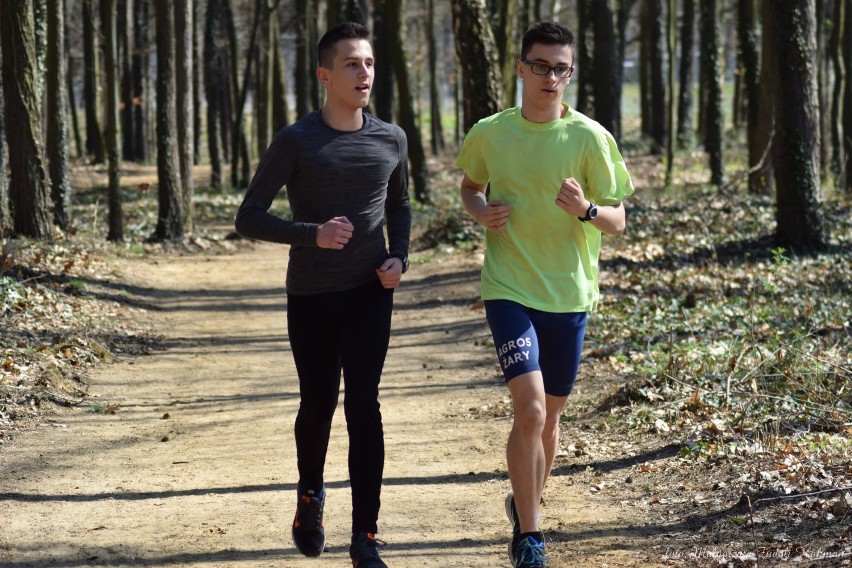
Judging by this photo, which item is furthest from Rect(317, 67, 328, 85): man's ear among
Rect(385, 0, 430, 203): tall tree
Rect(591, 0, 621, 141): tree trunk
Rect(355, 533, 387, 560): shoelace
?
Rect(591, 0, 621, 141): tree trunk

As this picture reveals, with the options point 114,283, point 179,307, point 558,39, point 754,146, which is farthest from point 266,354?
point 754,146

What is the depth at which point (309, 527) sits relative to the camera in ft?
16.6

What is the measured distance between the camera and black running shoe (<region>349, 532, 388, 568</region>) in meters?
4.70

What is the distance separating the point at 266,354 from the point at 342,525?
5666mm

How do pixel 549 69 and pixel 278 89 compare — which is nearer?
pixel 549 69

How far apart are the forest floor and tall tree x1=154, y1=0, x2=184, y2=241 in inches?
249

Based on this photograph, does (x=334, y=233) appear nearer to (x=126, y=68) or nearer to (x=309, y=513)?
(x=309, y=513)

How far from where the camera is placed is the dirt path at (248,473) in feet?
17.8

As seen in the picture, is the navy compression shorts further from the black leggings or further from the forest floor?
the forest floor

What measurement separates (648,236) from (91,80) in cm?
2075

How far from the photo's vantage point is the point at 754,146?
2089cm

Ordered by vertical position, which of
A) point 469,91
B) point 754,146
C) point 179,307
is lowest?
point 179,307

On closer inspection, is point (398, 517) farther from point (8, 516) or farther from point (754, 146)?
point (754, 146)

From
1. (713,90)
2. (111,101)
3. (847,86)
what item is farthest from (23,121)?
(847,86)
